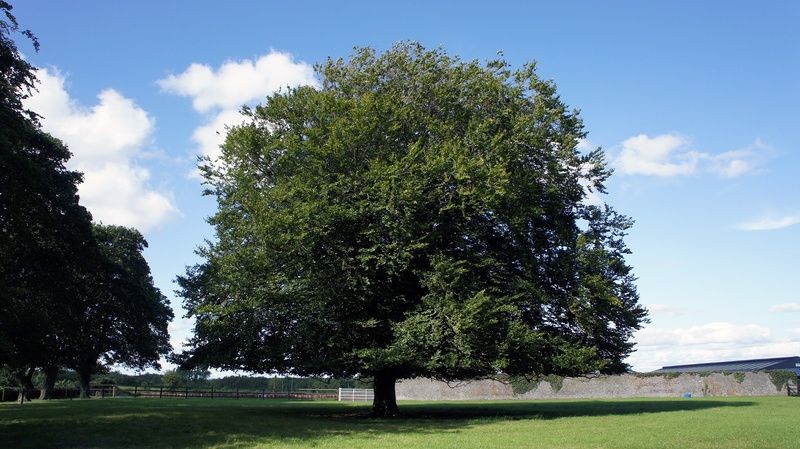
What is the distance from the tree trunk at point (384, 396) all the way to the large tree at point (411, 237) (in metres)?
0.11

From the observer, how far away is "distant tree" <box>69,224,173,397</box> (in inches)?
1598

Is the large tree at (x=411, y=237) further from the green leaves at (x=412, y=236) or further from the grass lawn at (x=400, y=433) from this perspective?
the grass lawn at (x=400, y=433)

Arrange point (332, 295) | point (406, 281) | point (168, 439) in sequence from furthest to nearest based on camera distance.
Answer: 1. point (406, 281)
2. point (332, 295)
3. point (168, 439)

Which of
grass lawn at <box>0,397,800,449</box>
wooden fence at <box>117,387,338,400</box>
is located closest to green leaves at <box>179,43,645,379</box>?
grass lawn at <box>0,397,800,449</box>

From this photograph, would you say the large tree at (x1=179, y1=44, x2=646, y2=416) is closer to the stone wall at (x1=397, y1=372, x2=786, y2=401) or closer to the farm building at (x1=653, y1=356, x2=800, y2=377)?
the stone wall at (x1=397, y1=372, x2=786, y2=401)

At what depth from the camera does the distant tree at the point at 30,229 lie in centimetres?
1894

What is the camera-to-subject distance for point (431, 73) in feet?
93.8

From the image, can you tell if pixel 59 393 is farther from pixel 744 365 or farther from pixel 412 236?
pixel 744 365

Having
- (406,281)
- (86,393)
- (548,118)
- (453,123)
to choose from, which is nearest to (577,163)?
(548,118)

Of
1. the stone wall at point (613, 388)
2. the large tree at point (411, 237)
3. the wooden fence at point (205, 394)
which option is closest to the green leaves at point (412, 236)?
the large tree at point (411, 237)

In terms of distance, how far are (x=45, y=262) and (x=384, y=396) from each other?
15598 mm

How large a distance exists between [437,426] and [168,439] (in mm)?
8710

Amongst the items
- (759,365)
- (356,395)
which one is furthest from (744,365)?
(356,395)

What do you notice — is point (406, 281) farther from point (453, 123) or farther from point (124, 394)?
point (124, 394)
